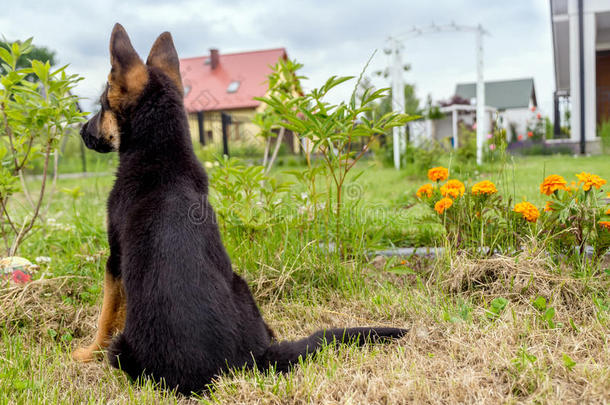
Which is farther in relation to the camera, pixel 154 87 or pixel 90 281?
pixel 90 281

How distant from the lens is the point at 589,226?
2.77 m

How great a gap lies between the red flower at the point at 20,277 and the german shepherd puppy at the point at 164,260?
113 cm

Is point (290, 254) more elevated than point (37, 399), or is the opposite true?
point (290, 254)

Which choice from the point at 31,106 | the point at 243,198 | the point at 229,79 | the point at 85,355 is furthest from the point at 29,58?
the point at 229,79

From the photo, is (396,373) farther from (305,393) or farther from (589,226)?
(589,226)

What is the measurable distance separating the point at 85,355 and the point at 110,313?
1.04 feet

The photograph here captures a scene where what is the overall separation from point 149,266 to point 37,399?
733 mm

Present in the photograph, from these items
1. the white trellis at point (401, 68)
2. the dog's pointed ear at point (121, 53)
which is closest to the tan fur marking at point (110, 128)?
the dog's pointed ear at point (121, 53)

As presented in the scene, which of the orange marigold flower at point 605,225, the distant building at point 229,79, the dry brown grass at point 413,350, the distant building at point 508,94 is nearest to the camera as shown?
the dry brown grass at point 413,350

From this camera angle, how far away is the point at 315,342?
2.15 metres

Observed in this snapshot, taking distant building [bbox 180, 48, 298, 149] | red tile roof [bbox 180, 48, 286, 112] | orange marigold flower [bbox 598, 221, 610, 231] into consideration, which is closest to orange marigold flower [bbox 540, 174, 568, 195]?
orange marigold flower [bbox 598, 221, 610, 231]

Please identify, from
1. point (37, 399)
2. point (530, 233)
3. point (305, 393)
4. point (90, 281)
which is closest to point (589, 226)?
point (530, 233)

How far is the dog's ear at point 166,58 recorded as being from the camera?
2.18 meters

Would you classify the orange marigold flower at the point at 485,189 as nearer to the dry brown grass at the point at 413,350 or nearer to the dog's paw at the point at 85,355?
the dry brown grass at the point at 413,350
